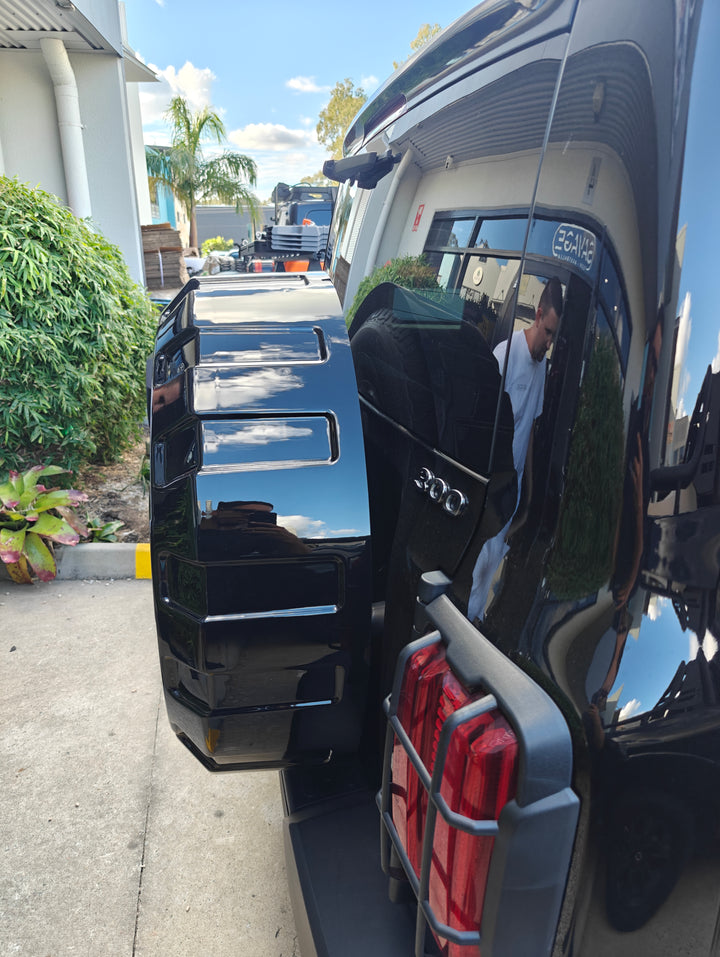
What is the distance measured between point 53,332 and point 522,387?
361 cm

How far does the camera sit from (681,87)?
0.71 m

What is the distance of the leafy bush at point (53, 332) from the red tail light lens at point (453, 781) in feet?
11.4

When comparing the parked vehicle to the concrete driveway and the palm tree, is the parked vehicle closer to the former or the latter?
the concrete driveway

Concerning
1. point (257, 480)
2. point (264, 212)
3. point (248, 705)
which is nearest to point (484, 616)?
point (257, 480)

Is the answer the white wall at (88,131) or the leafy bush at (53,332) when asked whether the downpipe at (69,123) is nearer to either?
the white wall at (88,131)

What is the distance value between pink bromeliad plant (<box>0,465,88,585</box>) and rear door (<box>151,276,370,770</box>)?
269 centimetres

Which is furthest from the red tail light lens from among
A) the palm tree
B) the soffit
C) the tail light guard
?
the palm tree

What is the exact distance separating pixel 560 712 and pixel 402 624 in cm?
44

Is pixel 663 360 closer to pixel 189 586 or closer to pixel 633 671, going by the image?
pixel 633 671

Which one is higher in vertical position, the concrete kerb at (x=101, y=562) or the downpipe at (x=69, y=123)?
the downpipe at (x=69, y=123)

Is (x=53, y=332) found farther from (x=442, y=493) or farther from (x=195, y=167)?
(x=195, y=167)

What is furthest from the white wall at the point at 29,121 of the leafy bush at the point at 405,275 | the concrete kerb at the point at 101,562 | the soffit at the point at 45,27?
the leafy bush at the point at 405,275

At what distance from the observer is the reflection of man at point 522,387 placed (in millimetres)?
834

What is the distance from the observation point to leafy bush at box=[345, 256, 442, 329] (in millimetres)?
1150
